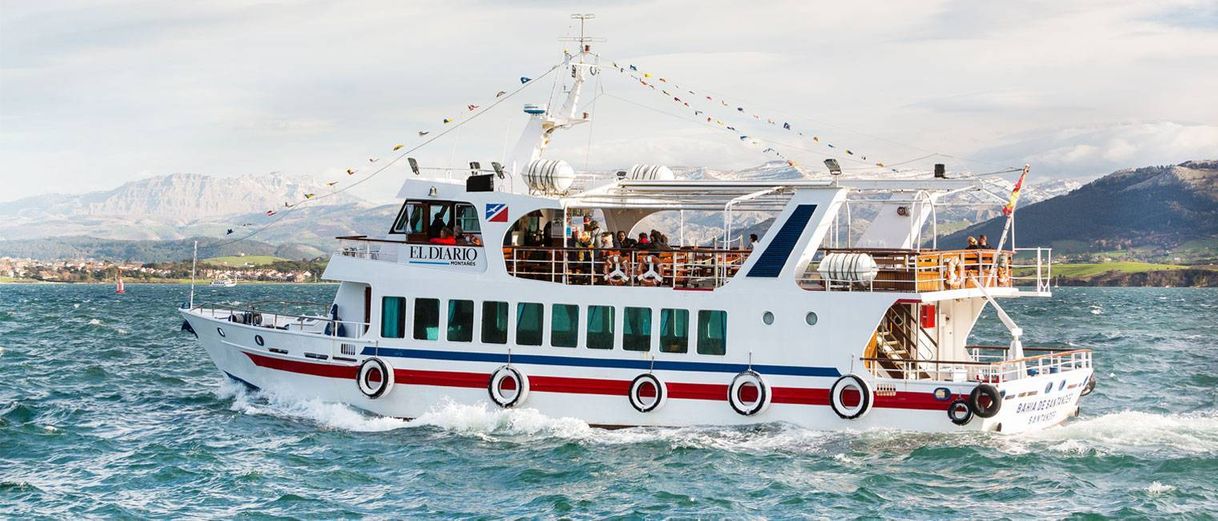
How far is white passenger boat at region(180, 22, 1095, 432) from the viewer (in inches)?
857

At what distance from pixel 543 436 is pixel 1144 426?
36.3ft

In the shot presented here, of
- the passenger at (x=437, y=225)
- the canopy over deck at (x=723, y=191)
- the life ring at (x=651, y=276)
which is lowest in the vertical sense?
the life ring at (x=651, y=276)

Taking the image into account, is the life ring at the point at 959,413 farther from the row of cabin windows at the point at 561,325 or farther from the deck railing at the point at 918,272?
the row of cabin windows at the point at 561,325

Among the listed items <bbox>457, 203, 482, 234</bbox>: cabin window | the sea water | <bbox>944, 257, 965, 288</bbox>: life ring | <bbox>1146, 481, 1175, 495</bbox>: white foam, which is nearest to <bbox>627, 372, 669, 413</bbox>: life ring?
the sea water

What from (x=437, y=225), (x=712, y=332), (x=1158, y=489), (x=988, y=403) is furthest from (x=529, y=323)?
(x=1158, y=489)

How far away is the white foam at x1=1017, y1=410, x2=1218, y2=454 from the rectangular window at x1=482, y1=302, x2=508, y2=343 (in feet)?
30.6

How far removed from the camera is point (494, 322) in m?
23.1

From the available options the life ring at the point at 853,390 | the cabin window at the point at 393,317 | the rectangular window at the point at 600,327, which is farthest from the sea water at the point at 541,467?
the cabin window at the point at 393,317

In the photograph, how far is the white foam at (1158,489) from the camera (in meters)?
18.7

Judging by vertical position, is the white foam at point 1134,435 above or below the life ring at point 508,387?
below

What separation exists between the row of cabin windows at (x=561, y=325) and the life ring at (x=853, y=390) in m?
2.10

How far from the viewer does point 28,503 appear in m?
18.5

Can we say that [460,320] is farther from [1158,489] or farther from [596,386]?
[1158,489]

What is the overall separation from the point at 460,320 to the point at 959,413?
9.02 m
